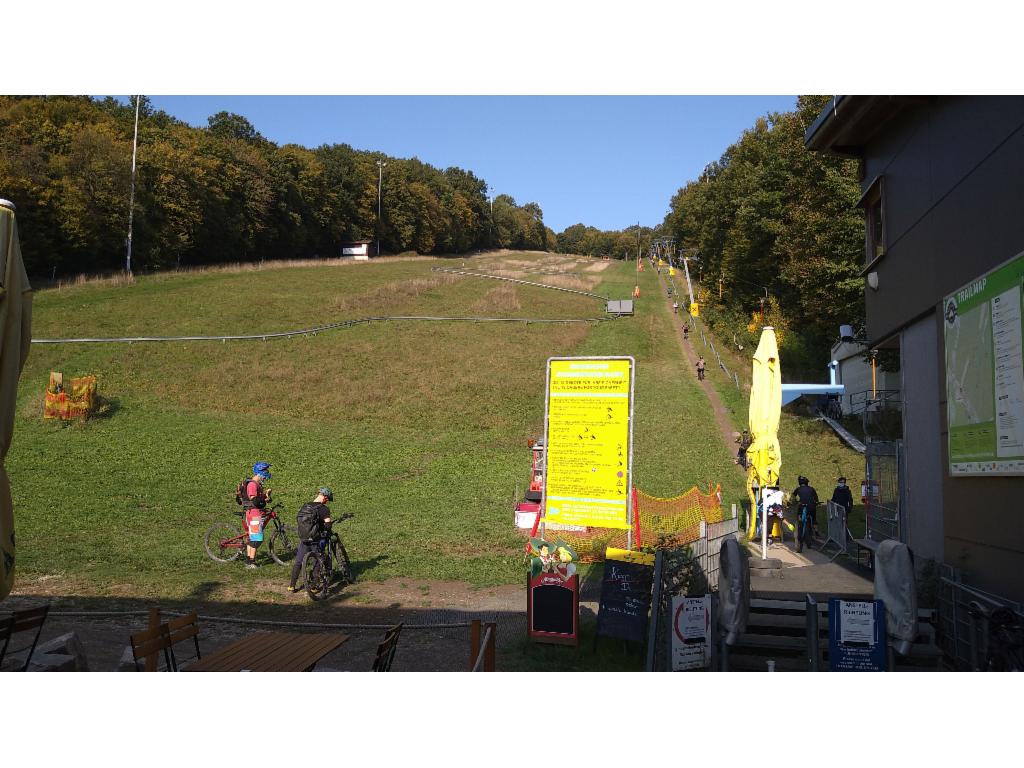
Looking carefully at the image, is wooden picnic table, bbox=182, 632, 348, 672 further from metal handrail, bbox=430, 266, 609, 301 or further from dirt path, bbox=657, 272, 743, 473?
metal handrail, bbox=430, 266, 609, 301

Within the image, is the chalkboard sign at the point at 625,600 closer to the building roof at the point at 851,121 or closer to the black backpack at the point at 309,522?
the black backpack at the point at 309,522

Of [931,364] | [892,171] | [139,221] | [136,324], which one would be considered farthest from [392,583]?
[139,221]

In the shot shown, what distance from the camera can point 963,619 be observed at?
8.16 meters

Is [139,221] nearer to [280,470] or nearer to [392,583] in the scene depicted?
[280,470]

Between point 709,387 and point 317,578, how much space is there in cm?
2831

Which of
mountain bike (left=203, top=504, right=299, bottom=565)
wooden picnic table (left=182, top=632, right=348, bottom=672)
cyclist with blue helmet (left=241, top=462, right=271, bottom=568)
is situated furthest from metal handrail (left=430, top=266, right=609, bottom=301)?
wooden picnic table (left=182, top=632, right=348, bottom=672)

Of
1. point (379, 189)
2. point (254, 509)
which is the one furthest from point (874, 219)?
point (379, 189)

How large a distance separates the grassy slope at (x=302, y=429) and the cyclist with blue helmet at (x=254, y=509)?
1.59 feet

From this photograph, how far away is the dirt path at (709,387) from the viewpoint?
28.6m

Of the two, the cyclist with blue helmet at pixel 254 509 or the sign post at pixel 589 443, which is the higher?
the sign post at pixel 589 443

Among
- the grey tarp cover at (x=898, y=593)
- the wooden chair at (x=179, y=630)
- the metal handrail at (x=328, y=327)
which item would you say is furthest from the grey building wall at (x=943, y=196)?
the metal handrail at (x=328, y=327)

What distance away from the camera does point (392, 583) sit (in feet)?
42.4

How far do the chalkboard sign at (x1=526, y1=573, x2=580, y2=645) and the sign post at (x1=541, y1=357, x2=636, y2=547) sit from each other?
1.34 metres

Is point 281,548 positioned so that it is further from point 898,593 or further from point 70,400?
point 70,400
